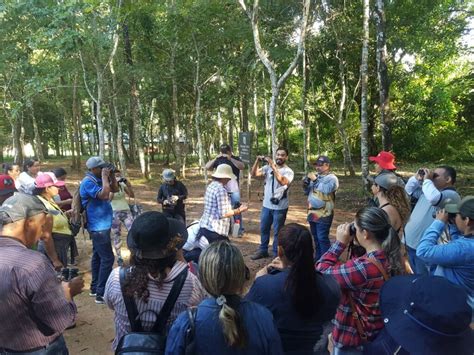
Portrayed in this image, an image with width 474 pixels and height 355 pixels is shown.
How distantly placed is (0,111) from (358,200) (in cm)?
2747

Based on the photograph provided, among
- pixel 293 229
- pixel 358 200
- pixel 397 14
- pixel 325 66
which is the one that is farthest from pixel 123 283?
pixel 325 66

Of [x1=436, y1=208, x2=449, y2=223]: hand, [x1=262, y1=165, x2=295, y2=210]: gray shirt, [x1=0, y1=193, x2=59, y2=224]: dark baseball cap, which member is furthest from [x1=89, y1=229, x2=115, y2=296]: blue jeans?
[x1=436, y1=208, x2=449, y2=223]: hand

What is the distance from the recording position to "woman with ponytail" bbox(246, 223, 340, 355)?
2100 millimetres

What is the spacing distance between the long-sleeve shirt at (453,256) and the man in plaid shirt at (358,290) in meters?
0.58

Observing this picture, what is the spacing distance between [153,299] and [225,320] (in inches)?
23.1

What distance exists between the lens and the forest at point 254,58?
11688 millimetres

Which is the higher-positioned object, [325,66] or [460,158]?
[325,66]

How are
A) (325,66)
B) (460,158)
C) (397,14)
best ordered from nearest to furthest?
(397,14)
(325,66)
(460,158)

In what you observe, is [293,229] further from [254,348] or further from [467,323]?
[467,323]

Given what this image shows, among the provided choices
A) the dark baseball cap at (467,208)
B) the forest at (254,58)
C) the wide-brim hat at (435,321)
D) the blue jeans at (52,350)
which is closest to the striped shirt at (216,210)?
the blue jeans at (52,350)

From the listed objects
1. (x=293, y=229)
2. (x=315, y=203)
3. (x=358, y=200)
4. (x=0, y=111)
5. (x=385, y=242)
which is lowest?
(x=358, y=200)

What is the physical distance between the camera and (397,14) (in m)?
14.3

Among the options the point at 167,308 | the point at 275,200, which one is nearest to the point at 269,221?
the point at 275,200

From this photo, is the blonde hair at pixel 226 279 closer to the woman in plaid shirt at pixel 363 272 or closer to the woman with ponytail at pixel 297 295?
the woman with ponytail at pixel 297 295
